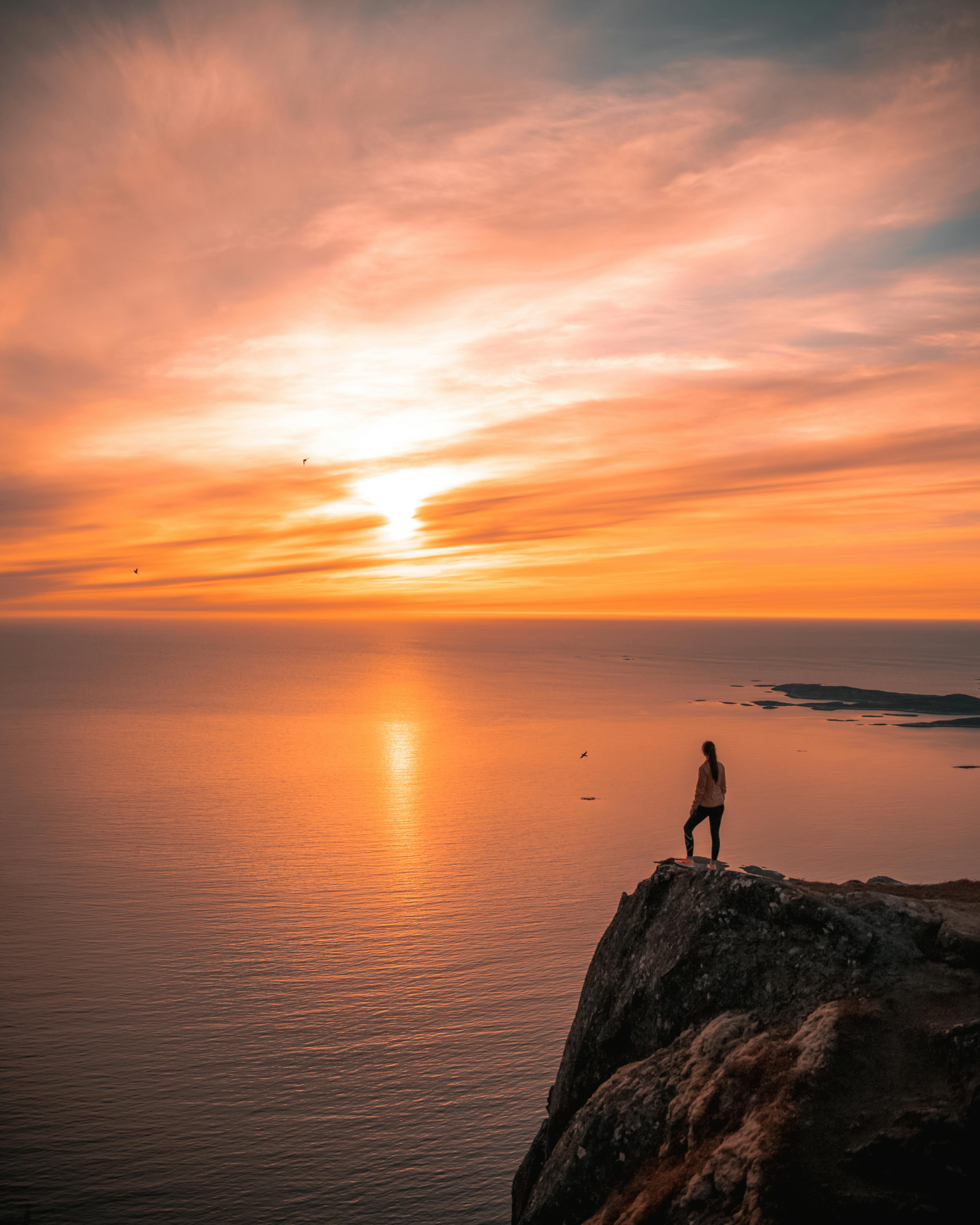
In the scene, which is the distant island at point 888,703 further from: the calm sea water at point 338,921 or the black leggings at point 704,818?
the black leggings at point 704,818

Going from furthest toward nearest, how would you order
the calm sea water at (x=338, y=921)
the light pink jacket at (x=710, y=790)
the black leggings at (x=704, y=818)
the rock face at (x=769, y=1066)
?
1. the calm sea water at (x=338, y=921)
2. the light pink jacket at (x=710, y=790)
3. the black leggings at (x=704, y=818)
4. the rock face at (x=769, y=1066)

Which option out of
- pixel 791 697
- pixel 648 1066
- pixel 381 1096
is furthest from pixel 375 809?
pixel 791 697

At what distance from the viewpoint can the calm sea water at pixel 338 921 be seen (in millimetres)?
26391

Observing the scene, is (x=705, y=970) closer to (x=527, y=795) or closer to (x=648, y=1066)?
(x=648, y=1066)

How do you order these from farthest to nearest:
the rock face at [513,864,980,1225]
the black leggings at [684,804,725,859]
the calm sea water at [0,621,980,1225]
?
the calm sea water at [0,621,980,1225] → the black leggings at [684,804,725,859] → the rock face at [513,864,980,1225]

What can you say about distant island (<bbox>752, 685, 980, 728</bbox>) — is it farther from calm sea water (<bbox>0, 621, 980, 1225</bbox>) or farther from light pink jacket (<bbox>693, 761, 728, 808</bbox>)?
light pink jacket (<bbox>693, 761, 728, 808</bbox>)

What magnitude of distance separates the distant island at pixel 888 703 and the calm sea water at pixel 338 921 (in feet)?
38.2

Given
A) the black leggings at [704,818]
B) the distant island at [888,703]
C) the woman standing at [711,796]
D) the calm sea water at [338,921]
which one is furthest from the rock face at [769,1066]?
the distant island at [888,703]

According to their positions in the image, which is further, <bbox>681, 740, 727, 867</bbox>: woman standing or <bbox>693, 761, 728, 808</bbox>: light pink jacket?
<bbox>693, 761, 728, 808</bbox>: light pink jacket

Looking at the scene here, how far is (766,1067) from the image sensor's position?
916 centimetres

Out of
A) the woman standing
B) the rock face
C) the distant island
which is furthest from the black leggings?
the distant island

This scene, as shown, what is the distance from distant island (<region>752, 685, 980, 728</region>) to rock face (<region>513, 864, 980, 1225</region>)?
11919cm

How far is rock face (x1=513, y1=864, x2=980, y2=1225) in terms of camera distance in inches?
311

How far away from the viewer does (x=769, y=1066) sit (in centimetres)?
917
